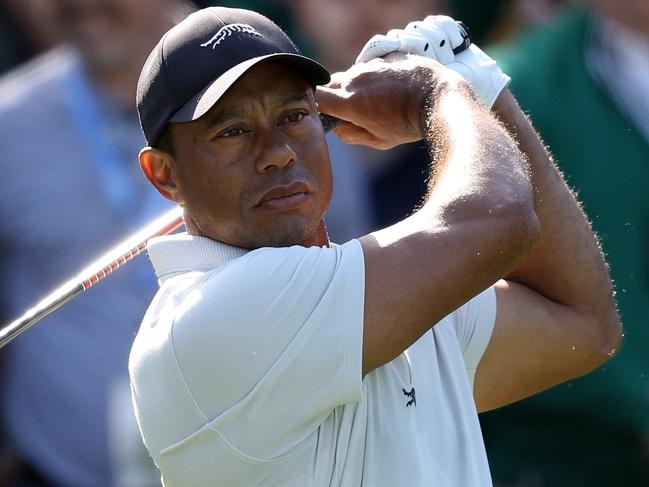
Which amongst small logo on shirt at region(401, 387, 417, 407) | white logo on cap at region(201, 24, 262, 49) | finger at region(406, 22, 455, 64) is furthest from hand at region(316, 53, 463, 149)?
small logo on shirt at region(401, 387, 417, 407)

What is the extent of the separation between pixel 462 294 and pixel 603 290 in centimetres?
80

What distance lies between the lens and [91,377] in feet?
16.4

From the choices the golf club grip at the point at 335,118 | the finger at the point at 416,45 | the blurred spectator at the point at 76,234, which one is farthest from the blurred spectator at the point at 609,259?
the finger at the point at 416,45

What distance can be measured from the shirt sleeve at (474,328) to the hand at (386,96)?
0.39m

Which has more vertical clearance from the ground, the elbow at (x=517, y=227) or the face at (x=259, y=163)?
the face at (x=259, y=163)

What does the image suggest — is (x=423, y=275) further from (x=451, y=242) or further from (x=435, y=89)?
(x=435, y=89)

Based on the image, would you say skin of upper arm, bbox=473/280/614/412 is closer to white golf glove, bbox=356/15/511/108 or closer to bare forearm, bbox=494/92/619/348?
bare forearm, bbox=494/92/619/348

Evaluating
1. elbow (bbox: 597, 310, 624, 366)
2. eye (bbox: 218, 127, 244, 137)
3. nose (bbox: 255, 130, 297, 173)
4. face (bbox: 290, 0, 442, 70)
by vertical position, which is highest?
eye (bbox: 218, 127, 244, 137)

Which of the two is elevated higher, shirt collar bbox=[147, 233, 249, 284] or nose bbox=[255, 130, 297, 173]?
nose bbox=[255, 130, 297, 173]

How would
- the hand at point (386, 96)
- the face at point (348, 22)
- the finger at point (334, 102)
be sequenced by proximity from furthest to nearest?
the face at point (348, 22) → the finger at point (334, 102) → the hand at point (386, 96)

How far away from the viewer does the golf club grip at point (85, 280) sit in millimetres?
3135

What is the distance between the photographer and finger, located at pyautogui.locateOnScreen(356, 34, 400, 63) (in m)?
3.23

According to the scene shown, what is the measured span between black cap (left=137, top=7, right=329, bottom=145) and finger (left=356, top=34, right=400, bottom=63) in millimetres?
242

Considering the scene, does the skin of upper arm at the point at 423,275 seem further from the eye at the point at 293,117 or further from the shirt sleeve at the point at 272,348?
the eye at the point at 293,117
